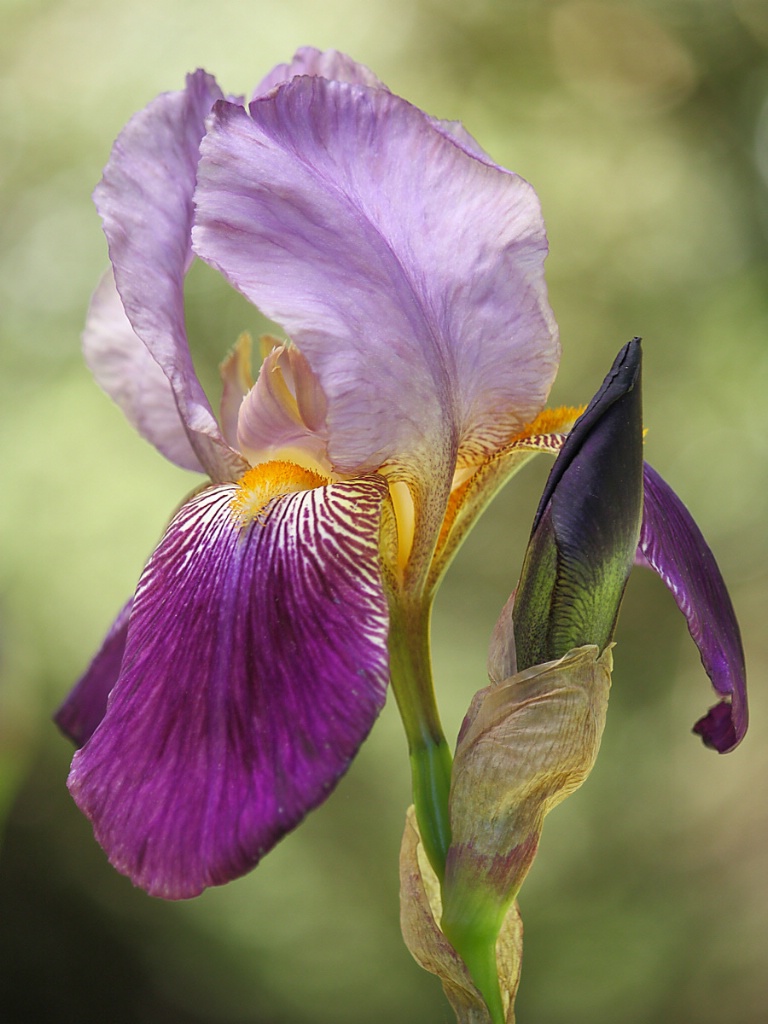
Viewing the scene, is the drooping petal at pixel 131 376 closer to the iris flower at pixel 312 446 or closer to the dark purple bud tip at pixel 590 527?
the iris flower at pixel 312 446

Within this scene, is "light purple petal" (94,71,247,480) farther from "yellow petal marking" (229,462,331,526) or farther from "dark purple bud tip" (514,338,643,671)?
"dark purple bud tip" (514,338,643,671)

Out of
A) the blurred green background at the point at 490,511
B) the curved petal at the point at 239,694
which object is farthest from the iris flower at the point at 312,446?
the blurred green background at the point at 490,511

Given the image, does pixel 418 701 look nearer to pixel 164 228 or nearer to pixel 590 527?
pixel 590 527

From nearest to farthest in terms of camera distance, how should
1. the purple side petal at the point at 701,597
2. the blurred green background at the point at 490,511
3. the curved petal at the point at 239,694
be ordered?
the curved petal at the point at 239,694, the purple side petal at the point at 701,597, the blurred green background at the point at 490,511

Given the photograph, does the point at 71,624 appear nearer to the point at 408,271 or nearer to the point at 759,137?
the point at 408,271

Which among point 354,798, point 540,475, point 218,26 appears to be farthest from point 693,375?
point 218,26

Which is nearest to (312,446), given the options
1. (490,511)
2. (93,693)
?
(93,693)
